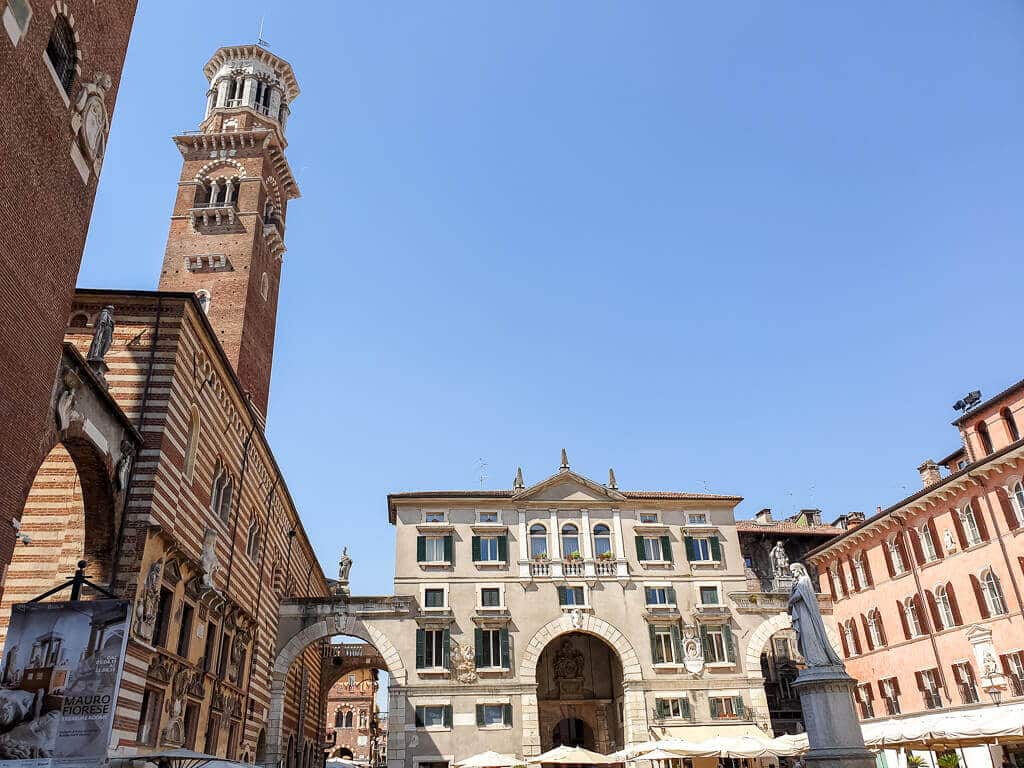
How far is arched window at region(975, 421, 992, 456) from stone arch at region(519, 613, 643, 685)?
17.2 meters

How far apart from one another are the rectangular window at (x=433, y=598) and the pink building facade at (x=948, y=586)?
63.8 ft

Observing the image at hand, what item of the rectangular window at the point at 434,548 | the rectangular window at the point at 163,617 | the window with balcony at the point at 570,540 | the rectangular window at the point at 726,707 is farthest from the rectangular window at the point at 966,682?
the rectangular window at the point at 163,617

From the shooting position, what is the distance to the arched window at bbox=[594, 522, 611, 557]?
37219 millimetres

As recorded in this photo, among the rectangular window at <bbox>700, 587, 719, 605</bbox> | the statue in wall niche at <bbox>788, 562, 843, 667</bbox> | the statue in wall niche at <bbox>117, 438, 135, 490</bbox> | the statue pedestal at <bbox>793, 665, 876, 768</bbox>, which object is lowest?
the statue pedestal at <bbox>793, 665, 876, 768</bbox>

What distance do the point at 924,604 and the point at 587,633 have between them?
46.6 feet

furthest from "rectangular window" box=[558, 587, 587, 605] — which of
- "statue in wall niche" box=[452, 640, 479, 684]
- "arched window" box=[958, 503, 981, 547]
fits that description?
"arched window" box=[958, 503, 981, 547]

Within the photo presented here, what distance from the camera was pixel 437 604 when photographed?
115 ft

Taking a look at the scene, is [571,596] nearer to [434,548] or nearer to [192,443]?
[434,548]

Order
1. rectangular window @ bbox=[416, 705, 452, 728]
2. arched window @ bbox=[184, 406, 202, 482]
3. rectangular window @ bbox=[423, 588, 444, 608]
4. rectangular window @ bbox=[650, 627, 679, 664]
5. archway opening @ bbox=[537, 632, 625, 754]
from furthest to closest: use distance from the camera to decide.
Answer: archway opening @ bbox=[537, 632, 625, 754] → rectangular window @ bbox=[650, 627, 679, 664] → rectangular window @ bbox=[423, 588, 444, 608] → rectangular window @ bbox=[416, 705, 452, 728] → arched window @ bbox=[184, 406, 202, 482]

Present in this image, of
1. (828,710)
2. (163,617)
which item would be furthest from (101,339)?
(828,710)

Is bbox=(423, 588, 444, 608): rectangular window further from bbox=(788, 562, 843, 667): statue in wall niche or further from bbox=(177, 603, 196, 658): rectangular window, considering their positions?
bbox=(788, 562, 843, 667): statue in wall niche

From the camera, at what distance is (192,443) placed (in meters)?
22.3

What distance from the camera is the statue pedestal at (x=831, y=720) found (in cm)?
1434

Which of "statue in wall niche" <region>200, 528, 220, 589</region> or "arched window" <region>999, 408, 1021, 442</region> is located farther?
"arched window" <region>999, 408, 1021, 442</region>
